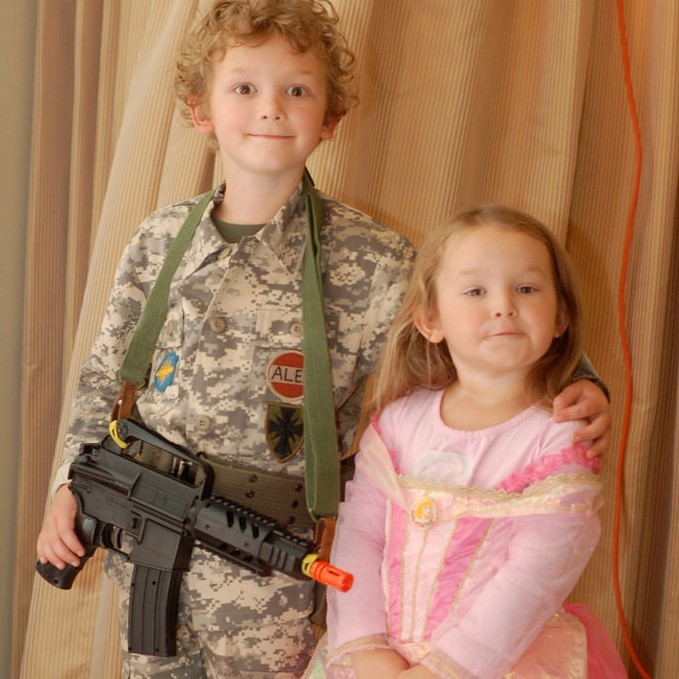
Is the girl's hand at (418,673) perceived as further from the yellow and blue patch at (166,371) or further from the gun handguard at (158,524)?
the yellow and blue patch at (166,371)

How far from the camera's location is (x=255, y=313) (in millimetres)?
1078

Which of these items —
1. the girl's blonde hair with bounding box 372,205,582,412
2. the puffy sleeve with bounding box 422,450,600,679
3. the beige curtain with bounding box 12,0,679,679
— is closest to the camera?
the puffy sleeve with bounding box 422,450,600,679

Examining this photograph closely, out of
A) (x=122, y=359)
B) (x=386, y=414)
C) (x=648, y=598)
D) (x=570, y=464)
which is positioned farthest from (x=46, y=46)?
(x=648, y=598)

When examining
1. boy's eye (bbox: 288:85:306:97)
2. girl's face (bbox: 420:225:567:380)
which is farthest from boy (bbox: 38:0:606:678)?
girl's face (bbox: 420:225:567:380)

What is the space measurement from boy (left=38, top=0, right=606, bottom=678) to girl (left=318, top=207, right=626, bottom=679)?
8cm

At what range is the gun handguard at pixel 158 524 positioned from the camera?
3.17ft

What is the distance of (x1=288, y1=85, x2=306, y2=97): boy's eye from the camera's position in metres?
1.07

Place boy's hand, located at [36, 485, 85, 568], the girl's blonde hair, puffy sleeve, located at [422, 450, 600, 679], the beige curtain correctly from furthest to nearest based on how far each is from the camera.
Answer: the beige curtain
boy's hand, located at [36, 485, 85, 568]
the girl's blonde hair
puffy sleeve, located at [422, 450, 600, 679]

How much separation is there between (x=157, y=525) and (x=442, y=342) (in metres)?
0.39

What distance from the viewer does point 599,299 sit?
56.7 inches

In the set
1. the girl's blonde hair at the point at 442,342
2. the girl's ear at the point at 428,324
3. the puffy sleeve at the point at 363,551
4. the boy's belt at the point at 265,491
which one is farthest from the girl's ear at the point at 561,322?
the boy's belt at the point at 265,491

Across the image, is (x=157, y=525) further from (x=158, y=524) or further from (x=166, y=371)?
(x=166, y=371)

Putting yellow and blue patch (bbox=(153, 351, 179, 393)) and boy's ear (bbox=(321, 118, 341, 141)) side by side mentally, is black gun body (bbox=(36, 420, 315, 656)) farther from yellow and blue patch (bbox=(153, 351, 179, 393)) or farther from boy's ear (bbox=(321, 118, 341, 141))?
boy's ear (bbox=(321, 118, 341, 141))

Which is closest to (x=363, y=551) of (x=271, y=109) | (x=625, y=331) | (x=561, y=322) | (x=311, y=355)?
(x=311, y=355)
